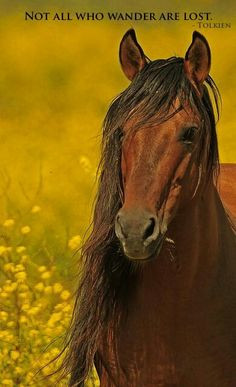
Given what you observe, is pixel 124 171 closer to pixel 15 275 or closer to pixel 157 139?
pixel 157 139

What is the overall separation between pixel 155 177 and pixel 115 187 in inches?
10.1

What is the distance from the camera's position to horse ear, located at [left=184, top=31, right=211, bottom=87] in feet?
12.1

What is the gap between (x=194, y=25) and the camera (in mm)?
6402

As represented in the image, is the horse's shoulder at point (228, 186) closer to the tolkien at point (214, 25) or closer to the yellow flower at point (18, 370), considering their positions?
the yellow flower at point (18, 370)

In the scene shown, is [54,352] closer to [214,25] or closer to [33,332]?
[33,332]

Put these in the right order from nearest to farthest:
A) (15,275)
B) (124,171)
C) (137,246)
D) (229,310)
Result: 1. (137,246)
2. (124,171)
3. (229,310)
4. (15,275)

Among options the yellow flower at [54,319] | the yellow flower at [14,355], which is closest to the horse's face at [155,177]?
the yellow flower at [54,319]

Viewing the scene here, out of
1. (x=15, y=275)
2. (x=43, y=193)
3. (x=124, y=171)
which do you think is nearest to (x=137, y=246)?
(x=124, y=171)

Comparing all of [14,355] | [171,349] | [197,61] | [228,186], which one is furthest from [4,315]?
[197,61]

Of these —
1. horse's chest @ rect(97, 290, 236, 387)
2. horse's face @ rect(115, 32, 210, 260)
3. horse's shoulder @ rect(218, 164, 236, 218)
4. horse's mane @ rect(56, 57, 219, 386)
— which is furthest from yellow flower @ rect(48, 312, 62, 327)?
horse's face @ rect(115, 32, 210, 260)

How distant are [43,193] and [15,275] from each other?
114cm

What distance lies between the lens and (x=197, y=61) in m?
3.71

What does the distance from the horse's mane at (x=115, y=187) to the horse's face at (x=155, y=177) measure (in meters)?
0.05

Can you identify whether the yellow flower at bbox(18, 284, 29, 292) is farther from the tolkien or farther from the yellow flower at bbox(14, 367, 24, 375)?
the tolkien
